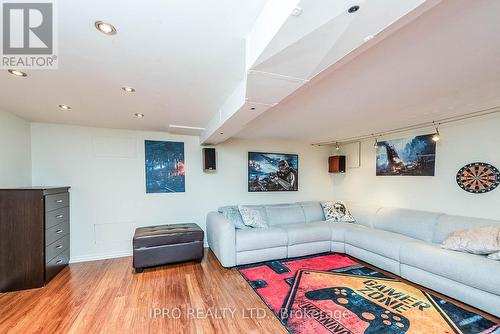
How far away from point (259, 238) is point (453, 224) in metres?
2.68

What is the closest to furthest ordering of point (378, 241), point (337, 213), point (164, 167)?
point (378, 241)
point (164, 167)
point (337, 213)

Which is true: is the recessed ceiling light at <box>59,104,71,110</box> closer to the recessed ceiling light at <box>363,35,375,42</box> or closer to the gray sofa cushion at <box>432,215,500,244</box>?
the recessed ceiling light at <box>363,35,375,42</box>

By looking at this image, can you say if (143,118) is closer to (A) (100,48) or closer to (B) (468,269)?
(A) (100,48)

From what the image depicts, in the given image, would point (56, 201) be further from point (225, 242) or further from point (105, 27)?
point (105, 27)

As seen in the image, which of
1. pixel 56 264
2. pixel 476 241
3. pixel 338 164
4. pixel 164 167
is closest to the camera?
pixel 476 241

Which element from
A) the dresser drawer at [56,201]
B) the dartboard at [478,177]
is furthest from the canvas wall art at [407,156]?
the dresser drawer at [56,201]

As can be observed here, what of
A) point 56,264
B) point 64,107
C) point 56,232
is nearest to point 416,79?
point 64,107

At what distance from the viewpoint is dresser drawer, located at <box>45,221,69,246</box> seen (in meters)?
2.82

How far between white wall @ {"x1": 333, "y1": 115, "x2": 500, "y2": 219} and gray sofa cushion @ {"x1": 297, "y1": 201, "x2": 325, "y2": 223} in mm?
1026

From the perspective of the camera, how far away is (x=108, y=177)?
12.3 feet

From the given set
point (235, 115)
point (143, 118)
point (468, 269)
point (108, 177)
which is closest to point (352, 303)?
point (468, 269)

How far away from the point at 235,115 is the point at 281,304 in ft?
6.81

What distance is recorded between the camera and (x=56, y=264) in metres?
3.04

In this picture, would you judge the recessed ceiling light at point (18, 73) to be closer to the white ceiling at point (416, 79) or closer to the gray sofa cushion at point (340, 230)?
the white ceiling at point (416, 79)
